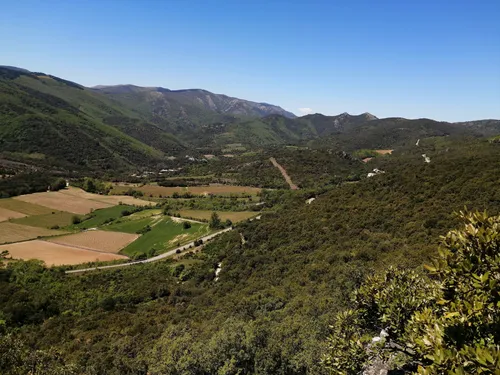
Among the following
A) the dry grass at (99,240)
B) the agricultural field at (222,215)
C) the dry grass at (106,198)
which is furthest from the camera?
the dry grass at (106,198)

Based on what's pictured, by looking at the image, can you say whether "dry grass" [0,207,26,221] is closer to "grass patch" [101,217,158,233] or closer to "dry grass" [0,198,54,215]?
"dry grass" [0,198,54,215]

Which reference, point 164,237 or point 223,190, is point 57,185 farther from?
point 164,237

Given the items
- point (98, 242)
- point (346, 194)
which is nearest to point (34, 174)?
point (98, 242)

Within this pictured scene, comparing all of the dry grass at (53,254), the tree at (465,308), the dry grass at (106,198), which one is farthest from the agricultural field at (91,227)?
the tree at (465,308)

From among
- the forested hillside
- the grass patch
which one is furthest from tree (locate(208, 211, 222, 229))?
the grass patch

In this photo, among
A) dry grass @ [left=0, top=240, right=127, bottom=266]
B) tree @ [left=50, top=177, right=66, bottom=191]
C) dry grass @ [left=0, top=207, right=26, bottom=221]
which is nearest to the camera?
dry grass @ [left=0, top=240, right=127, bottom=266]

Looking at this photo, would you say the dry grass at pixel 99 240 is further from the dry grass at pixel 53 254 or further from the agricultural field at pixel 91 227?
the dry grass at pixel 53 254
